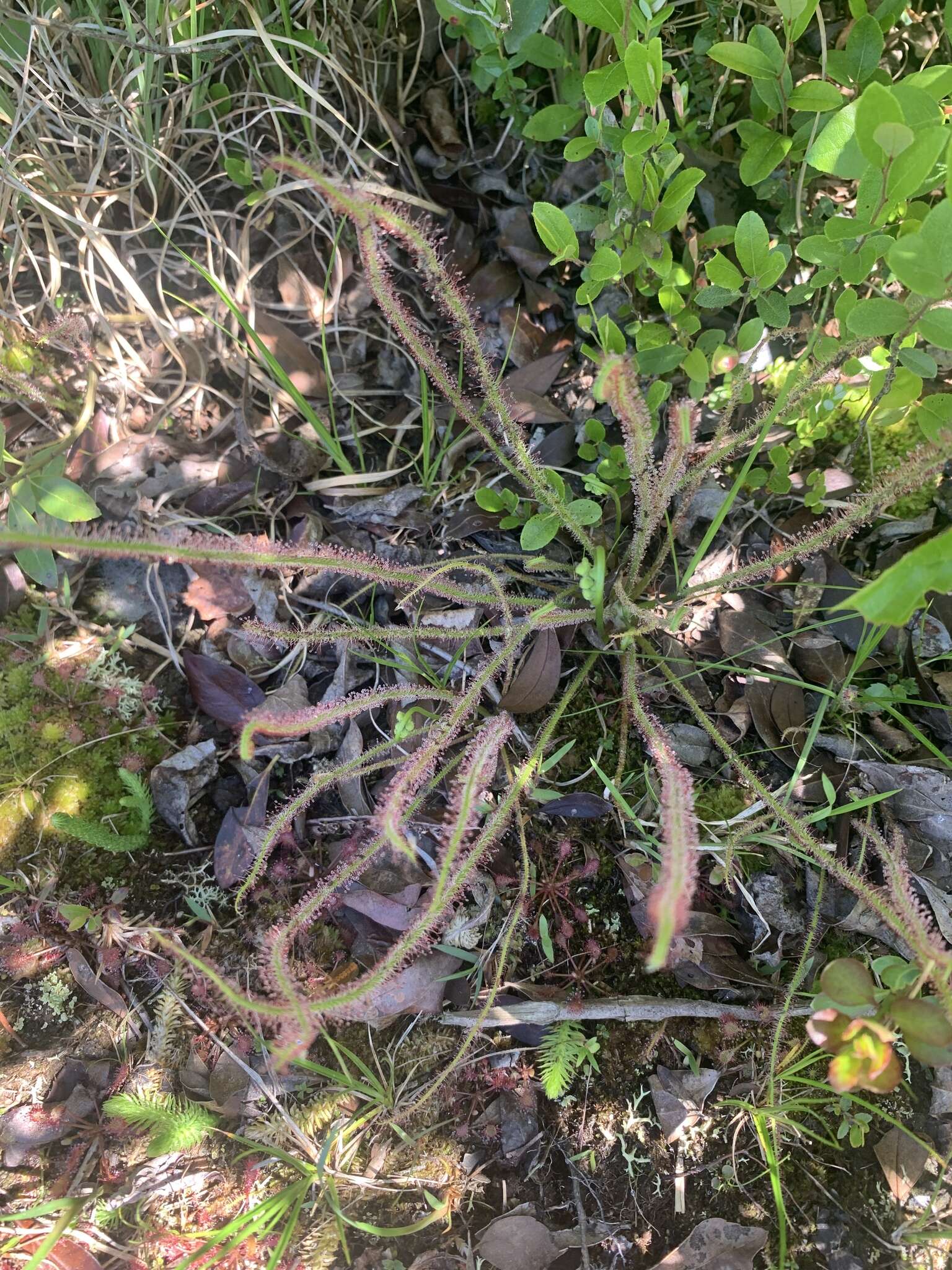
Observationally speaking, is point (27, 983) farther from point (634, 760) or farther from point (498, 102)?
point (498, 102)

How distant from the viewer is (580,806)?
217 centimetres

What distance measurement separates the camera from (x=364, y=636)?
6.98 ft

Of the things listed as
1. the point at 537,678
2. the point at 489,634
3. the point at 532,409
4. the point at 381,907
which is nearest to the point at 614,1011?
the point at 381,907

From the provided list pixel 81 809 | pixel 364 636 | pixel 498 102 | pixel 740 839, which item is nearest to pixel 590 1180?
pixel 740 839

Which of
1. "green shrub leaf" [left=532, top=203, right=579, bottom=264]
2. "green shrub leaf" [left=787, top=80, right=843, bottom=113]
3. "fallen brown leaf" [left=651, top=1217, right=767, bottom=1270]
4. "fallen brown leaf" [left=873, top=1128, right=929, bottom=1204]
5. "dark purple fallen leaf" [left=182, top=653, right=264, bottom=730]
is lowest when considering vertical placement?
"fallen brown leaf" [left=651, top=1217, right=767, bottom=1270]

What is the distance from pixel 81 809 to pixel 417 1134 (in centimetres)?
131

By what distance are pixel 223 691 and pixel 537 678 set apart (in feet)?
3.07

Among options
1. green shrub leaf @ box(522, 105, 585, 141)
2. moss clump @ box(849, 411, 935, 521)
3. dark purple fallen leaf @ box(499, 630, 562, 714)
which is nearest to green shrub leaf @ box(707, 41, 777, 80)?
green shrub leaf @ box(522, 105, 585, 141)

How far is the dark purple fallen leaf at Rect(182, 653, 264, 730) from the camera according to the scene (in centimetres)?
229

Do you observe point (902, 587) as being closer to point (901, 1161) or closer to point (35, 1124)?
point (901, 1161)

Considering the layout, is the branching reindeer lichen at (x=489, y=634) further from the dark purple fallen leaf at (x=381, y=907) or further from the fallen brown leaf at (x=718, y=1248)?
the fallen brown leaf at (x=718, y=1248)

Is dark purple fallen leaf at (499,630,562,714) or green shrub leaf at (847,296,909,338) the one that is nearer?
green shrub leaf at (847,296,909,338)

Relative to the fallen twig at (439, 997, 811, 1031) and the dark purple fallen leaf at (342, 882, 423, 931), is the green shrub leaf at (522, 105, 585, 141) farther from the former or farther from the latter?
the fallen twig at (439, 997, 811, 1031)

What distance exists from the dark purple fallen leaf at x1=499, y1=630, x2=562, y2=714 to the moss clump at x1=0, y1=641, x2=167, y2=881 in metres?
1.08
